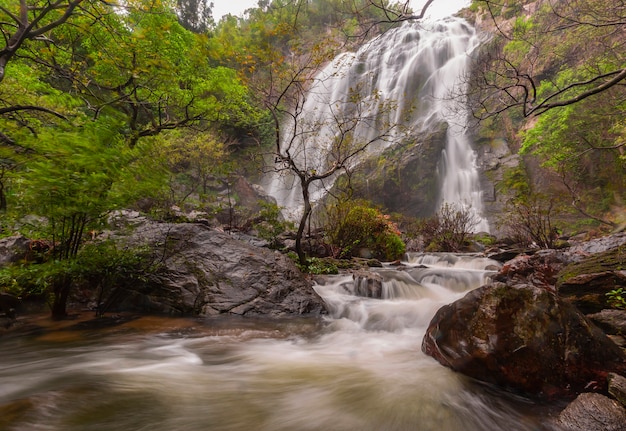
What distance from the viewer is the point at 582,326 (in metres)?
2.44

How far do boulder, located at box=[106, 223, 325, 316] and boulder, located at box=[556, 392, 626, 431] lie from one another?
147 inches

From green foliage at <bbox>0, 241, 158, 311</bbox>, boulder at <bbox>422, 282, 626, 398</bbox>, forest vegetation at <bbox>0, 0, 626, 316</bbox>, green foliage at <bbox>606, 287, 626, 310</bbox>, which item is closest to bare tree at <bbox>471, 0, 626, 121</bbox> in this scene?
forest vegetation at <bbox>0, 0, 626, 316</bbox>

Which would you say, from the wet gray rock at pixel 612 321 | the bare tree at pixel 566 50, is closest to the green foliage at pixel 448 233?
the bare tree at pixel 566 50

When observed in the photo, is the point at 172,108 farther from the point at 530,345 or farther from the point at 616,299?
the point at 616,299

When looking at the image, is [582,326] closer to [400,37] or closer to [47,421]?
[47,421]

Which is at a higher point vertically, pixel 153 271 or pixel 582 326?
pixel 153 271

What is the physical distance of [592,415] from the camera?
1.90 meters

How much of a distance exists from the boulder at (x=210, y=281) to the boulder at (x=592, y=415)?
3744 millimetres

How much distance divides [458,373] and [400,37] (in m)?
32.9

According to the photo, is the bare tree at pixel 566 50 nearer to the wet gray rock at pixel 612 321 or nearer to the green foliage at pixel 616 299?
the green foliage at pixel 616 299

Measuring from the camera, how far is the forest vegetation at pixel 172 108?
10.3 feet

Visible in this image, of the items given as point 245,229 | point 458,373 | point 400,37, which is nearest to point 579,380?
Answer: point 458,373

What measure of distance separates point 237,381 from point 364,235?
7.99m

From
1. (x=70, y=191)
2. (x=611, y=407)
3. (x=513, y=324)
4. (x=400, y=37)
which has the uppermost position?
(x=400, y=37)
